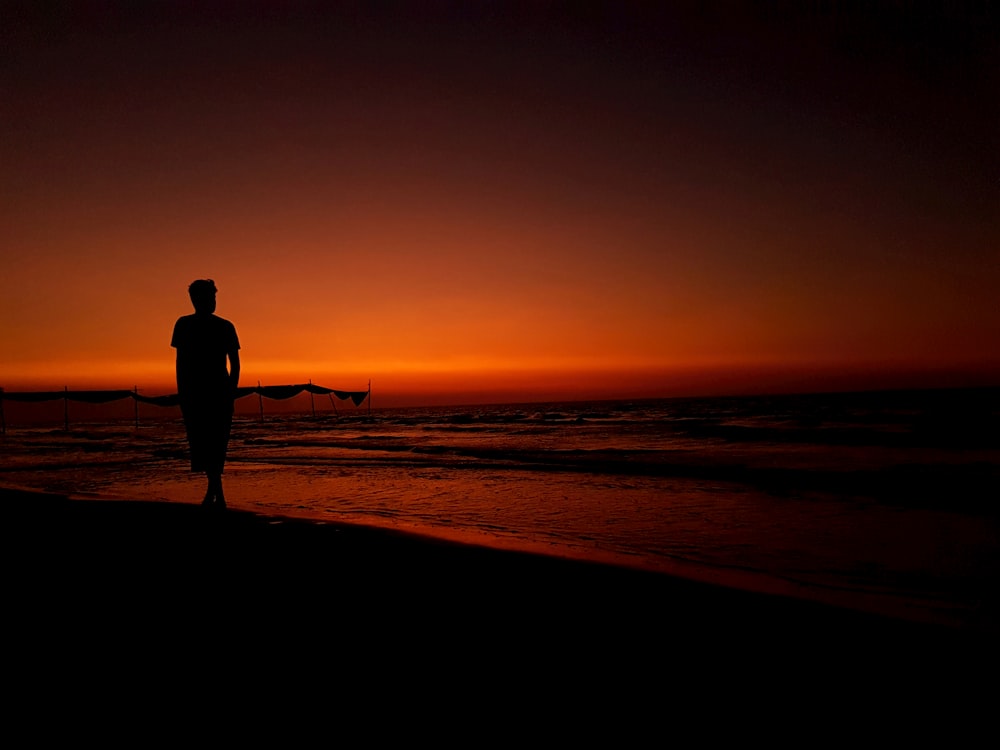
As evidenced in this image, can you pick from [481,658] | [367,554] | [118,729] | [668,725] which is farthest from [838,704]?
[367,554]

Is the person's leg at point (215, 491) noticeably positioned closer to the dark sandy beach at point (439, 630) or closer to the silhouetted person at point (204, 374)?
the silhouetted person at point (204, 374)

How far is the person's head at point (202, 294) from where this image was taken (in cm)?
586

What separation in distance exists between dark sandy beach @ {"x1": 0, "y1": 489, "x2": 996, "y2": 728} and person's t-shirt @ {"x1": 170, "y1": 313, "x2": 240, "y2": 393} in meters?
1.89

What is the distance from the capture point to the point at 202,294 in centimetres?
588

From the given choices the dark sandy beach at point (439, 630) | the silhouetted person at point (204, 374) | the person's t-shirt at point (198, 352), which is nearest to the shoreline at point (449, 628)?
the dark sandy beach at point (439, 630)

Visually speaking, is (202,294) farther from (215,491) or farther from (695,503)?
(695,503)

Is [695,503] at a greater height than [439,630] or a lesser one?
lesser

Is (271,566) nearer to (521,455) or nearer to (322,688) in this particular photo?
(322,688)

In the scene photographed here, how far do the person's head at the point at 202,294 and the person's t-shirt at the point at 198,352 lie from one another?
92 millimetres

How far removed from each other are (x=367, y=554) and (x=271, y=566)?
2.40 ft

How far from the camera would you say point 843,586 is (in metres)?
4.00

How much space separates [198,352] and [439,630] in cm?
437

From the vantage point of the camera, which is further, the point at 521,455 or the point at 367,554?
the point at 521,455

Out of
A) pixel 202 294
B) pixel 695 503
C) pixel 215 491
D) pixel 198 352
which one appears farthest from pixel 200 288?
pixel 695 503
